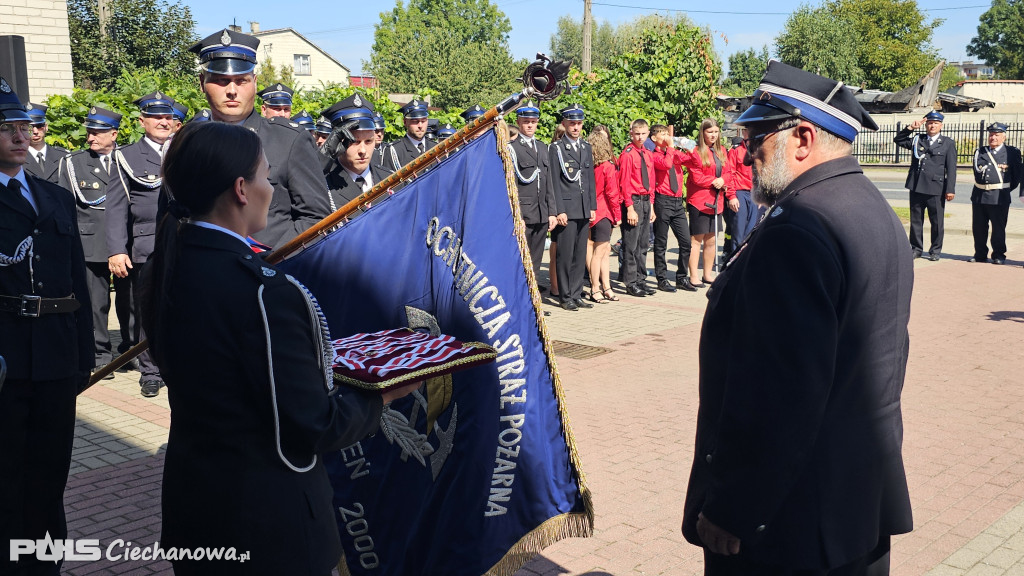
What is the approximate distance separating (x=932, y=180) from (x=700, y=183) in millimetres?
5021

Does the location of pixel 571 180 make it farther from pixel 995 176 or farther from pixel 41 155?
pixel 995 176

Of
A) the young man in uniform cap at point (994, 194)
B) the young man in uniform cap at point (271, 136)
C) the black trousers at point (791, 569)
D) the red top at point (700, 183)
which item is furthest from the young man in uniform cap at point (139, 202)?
the young man in uniform cap at point (994, 194)

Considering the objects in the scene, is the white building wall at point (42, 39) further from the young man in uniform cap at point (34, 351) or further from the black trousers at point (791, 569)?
the black trousers at point (791, 569)

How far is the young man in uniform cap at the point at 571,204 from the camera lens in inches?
422

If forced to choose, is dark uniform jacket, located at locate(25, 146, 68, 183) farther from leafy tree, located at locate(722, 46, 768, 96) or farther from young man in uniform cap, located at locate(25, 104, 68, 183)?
leafy tree, located at locate(722, 46, 768, 96)

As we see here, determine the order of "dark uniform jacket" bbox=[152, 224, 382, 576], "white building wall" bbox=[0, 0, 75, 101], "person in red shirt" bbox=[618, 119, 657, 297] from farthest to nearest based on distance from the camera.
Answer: "white building wall" bbox=[0, 0, 75, 101]
"person in red shirt" bbox=[618, 119, 657, 297]
"dark uniform jacket" bbox=[152, 224, 382, 576]

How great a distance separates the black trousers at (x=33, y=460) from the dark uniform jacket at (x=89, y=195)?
4384 mm

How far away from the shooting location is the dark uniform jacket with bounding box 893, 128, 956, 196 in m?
14.6

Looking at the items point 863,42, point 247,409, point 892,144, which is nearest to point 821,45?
point 863,42

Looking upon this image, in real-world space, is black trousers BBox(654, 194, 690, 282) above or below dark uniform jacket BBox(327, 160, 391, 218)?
below

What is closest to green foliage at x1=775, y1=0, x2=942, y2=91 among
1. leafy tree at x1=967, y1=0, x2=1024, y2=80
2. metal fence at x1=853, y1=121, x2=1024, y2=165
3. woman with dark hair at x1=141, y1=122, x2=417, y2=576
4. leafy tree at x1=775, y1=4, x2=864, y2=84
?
leafy tree at x1=775, y1=4, x2=864, y2=84

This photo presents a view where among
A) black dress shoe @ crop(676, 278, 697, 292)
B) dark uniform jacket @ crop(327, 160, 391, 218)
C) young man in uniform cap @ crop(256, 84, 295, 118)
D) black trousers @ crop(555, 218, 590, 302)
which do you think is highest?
young man in uniform cap @ crop(256, 84, 295, 118)

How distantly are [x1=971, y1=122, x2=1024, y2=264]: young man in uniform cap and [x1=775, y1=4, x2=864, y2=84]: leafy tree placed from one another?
46414mm

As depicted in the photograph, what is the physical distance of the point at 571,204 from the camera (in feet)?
35.3
